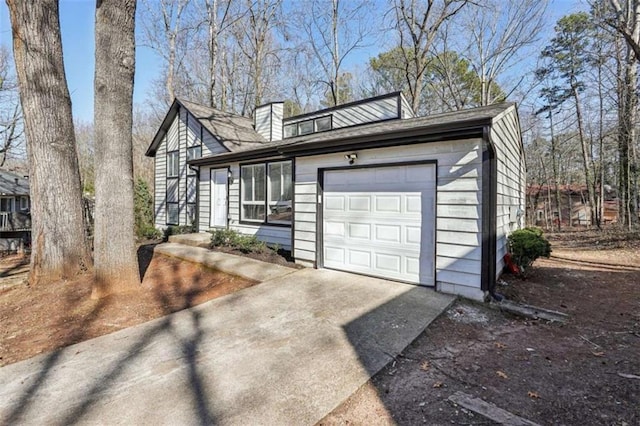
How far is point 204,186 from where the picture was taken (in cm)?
991

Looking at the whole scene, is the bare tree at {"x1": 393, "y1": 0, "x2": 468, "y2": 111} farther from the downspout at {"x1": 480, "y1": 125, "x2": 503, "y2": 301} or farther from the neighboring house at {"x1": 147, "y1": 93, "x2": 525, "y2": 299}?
the downspout at {"x1": 480, "y1": 125, "x2": 503, "y2": 301}

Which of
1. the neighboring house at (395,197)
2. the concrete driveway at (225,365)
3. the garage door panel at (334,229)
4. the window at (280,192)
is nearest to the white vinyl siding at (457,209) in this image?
the neighboring house at (395,197)

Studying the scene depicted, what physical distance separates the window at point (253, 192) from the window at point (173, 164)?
20.9 feet

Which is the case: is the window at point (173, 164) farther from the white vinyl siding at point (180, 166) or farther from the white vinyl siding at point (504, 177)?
the white vinyl siding at point (504, 177)

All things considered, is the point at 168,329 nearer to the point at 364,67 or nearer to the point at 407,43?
the point at 407,43

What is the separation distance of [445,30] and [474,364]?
18.0 metres

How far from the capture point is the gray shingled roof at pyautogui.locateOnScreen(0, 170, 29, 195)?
58.2 feet

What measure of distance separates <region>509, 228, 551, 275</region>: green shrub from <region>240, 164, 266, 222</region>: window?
221 inches

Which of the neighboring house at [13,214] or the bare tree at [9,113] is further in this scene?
the bare tree at [9,113]

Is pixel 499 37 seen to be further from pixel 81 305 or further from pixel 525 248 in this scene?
pixel 81 305

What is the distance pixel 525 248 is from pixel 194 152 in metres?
11.6

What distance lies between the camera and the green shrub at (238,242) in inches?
284

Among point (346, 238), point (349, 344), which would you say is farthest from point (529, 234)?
point (349, 344)

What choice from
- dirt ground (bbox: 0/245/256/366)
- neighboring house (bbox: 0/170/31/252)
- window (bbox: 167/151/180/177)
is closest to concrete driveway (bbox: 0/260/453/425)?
dirt ground (bbox: 0/245/256/366)
